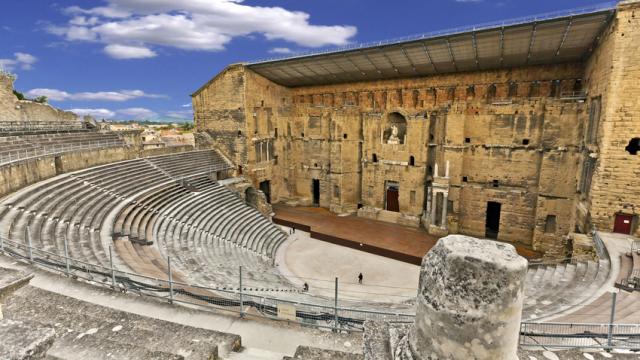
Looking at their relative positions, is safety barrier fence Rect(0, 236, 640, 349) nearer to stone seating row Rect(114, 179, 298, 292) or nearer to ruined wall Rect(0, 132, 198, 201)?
stone seating row Rect(114, 179, 298, 292)

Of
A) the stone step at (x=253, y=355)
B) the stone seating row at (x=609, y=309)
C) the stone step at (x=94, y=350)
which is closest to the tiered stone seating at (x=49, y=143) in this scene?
the stone step at (x=94, y=350)

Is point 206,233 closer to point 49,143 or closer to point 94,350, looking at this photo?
point 49,143

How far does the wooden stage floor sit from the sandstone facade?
1.23 metres

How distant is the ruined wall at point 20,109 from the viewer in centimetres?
2377

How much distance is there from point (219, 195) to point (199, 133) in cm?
902

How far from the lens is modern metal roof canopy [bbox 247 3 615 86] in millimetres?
17484

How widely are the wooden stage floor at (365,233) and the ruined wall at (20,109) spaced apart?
65.7ft

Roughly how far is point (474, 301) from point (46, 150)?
21.9m

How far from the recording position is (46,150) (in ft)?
Result: 58.0

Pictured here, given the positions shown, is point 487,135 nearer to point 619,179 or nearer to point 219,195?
point 619,179

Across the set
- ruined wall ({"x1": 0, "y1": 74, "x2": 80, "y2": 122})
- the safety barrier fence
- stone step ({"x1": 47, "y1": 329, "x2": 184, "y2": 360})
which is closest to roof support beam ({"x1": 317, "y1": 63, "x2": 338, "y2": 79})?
the safety barrier fence

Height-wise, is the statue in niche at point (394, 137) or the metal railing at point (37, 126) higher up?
the metal railing at point (37, 126)

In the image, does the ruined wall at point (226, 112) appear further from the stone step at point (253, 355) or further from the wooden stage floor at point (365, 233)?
the stone step at point (253, 355)

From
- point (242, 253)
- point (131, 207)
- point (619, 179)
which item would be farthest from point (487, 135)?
point (131, 207)
